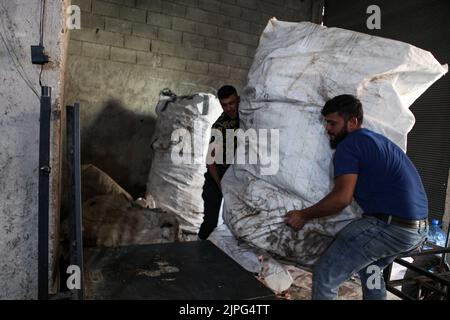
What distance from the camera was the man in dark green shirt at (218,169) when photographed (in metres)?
2.48

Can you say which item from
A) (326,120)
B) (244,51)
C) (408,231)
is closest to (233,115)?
(326,120)

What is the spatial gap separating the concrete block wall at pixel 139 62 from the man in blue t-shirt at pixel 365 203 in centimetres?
287

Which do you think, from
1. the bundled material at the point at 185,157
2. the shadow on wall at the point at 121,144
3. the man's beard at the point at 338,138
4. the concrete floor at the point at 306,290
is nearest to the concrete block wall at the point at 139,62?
the shadow on wall at the point at 121,144

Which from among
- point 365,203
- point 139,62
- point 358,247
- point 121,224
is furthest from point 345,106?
point 139,62

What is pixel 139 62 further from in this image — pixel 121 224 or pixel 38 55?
pixel 38 55

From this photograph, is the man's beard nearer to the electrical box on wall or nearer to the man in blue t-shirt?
the man in blue t-shirt

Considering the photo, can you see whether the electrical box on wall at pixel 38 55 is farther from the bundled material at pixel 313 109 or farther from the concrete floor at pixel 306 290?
the concrete floor at pixel 306 290

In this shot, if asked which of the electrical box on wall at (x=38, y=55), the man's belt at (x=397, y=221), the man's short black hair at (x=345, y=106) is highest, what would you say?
the electrical box on wall at (x=38, y=55)

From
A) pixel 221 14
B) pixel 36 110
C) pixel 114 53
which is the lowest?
pixel 36 110

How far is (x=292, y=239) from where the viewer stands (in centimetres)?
156

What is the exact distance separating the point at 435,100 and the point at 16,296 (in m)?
3.63

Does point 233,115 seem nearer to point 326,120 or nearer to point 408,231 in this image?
point 326,120

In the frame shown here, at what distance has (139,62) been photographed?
392 centimetres

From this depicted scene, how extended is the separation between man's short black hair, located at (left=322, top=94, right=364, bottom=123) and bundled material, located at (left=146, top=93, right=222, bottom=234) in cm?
193
